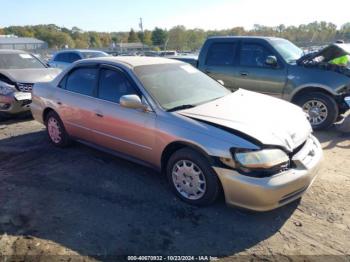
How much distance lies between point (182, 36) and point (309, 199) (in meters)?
68.1

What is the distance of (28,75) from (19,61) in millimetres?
1000

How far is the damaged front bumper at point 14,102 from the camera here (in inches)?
285

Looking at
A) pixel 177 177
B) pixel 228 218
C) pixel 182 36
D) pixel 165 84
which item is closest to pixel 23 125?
pixel 165 84

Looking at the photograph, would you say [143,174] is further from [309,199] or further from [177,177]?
[309,199]

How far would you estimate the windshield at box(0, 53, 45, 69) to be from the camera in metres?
8.18

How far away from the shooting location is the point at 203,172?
11.0ft

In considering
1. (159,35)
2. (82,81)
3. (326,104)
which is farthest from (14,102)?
(159,35)

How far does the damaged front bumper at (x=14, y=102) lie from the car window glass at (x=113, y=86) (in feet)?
12.1

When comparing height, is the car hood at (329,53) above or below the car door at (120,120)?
above

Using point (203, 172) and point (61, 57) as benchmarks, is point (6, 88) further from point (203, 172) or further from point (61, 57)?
point (61, 57)

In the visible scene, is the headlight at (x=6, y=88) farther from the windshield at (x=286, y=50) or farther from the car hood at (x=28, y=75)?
the windshield at (x=286, y=50)

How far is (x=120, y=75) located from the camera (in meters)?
4.29

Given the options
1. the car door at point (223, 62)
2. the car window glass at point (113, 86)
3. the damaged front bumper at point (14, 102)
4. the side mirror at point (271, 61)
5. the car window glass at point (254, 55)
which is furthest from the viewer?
the car door at point (223, 62)

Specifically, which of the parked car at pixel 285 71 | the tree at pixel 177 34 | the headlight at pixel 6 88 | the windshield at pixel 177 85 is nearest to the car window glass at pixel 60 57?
the headlight at pixel 6 88
